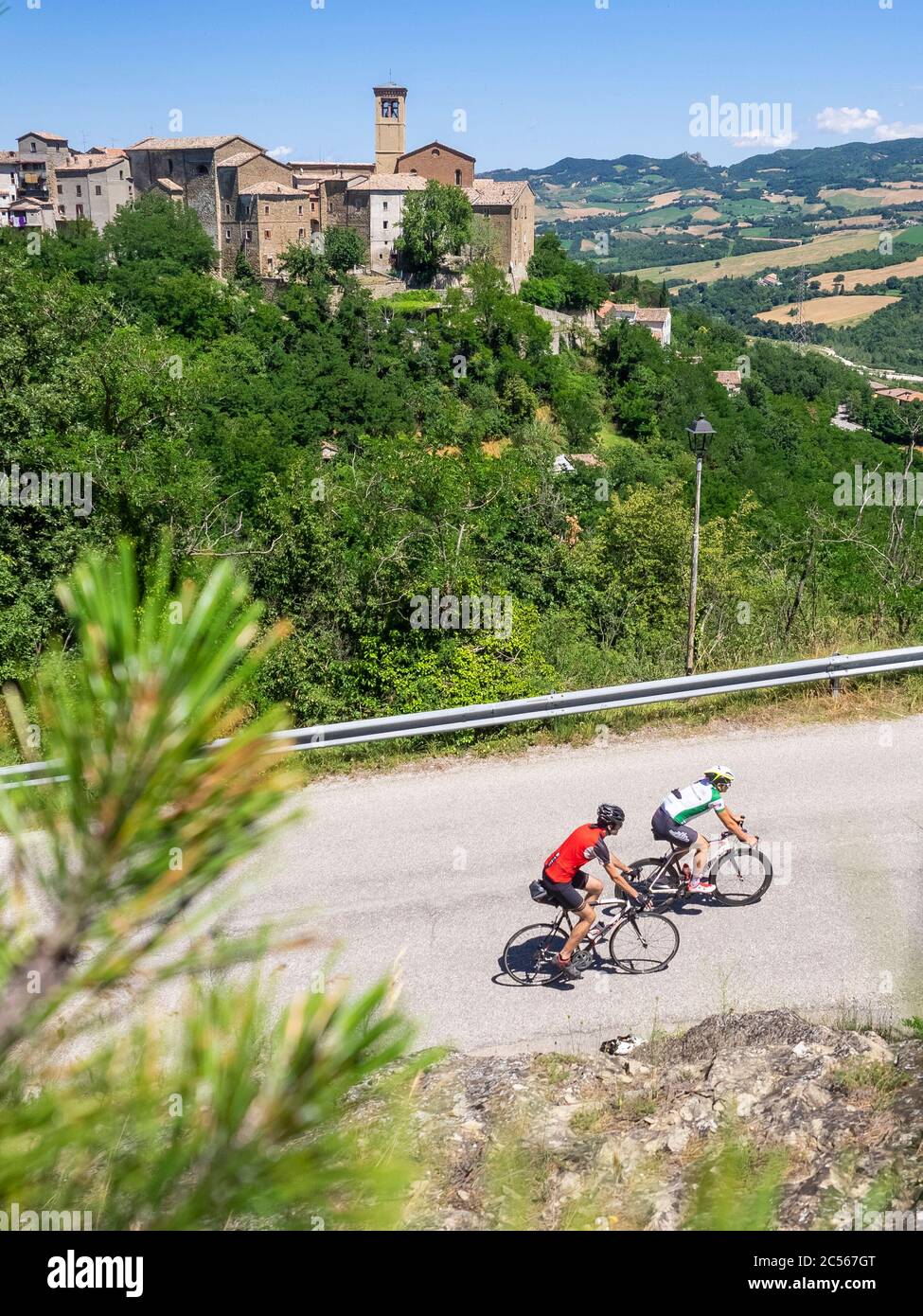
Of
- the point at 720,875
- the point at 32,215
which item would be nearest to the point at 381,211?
the point at 32,215

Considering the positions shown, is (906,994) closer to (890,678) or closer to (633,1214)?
(633,1214)

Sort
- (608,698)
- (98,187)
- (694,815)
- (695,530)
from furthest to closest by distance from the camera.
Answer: (98,187) → (695,530) → (608,698) → (694,815)

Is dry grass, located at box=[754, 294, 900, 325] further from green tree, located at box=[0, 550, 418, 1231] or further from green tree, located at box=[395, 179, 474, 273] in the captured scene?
green tree, located at box=[0, 550, 418, 1231]

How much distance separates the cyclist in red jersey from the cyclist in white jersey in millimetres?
668

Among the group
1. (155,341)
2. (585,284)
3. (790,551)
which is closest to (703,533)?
(790,551)

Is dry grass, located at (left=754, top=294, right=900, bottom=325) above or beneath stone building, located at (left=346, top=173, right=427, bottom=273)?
above

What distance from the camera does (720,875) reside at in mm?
7730

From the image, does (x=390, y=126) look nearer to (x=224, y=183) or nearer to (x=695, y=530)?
(x=224, y=183)

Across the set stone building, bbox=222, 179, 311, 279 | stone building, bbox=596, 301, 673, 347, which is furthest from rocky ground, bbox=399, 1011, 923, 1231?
stone building, bbox=596, 301, 673, 347

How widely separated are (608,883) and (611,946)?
0.75m

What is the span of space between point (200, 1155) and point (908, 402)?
119160mm

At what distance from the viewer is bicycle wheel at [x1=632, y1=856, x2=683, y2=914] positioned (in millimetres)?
7492

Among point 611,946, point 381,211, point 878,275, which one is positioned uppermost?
point 878,275

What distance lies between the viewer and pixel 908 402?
355ft
